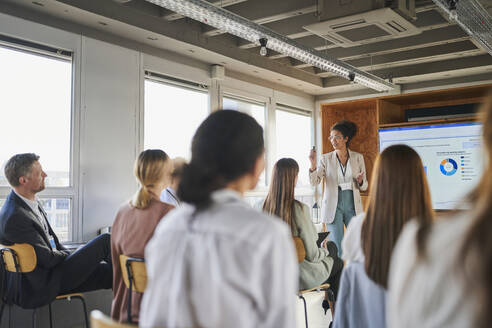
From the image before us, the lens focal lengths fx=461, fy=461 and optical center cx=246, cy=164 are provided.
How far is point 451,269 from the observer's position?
0.73 meters

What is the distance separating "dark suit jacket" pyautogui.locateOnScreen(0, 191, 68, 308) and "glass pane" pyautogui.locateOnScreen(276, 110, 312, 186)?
15.4 feet

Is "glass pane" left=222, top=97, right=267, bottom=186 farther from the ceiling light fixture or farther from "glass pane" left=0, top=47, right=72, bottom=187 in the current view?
"glass pane" left=0, top=47, right=72, bottom=187

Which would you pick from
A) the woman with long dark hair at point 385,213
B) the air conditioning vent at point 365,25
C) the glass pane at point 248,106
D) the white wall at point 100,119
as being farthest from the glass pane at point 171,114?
the woman with long dark hair at point 385,213

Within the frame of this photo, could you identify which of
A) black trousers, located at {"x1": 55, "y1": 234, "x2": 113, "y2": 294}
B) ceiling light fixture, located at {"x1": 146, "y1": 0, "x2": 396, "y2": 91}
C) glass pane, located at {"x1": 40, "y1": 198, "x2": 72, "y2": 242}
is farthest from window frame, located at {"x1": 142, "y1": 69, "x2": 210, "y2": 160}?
black trousers, located at {"x1": 55, "y1": 234, "x2": 113, "y2": 294}

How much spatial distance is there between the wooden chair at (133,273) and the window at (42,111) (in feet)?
6.92

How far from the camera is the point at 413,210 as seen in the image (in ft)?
5.01

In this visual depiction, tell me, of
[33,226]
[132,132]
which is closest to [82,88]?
[132,132]

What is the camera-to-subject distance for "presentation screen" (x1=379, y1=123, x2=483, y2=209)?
3.63m

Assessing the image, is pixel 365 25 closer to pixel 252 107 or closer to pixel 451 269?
pixel 252 107

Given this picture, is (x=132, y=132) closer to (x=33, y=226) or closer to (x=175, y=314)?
(x=33, y=226)

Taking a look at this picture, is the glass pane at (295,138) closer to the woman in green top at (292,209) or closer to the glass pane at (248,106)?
the glass pane at (248,106)

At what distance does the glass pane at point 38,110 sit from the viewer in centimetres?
395

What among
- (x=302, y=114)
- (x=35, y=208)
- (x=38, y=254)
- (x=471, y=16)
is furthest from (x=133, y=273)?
(x=302, y=114)

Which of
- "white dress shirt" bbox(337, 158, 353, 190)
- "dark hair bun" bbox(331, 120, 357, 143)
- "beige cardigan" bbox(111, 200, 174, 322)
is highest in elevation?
"dark hair bun" bbox(331, 120, 357, 143)
